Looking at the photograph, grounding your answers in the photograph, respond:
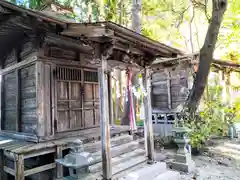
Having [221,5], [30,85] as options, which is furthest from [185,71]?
[30,85]

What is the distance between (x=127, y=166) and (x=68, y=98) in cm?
244

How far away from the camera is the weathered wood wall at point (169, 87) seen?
31.4ft

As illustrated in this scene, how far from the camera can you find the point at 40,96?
190 inches

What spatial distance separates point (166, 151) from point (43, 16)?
6.44 meters

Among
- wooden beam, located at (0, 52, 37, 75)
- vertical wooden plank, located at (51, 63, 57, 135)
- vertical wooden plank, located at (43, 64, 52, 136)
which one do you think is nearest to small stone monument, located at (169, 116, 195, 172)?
vertical wooden plank, located at (51, 63, 57, 135)

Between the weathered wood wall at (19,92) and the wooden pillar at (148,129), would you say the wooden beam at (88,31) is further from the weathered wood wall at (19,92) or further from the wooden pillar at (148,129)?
the wooden pillar at (148,129)

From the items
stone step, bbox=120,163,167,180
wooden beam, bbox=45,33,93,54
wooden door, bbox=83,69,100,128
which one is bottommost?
stone step, bbox=120,163,167,180

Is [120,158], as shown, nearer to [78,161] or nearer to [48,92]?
[78,161]

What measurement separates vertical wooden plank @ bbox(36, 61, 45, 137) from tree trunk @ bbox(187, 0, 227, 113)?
5.05 metres

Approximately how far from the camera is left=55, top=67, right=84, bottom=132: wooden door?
5234 millimetres

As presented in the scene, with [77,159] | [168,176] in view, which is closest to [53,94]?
[77,159]

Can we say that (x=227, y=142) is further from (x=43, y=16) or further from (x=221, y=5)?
(x=43, y=16)

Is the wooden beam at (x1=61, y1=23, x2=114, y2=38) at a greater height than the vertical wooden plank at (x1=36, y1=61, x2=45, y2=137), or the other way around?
the wooden beam at (x1=61, y1=23, x2=114, y2=38)

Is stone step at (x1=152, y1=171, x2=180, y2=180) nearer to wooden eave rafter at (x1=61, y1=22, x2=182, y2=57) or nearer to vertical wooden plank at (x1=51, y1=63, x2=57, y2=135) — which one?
vertical wooden plank at (x1=51, y1=63, x2=57, y2=135)
